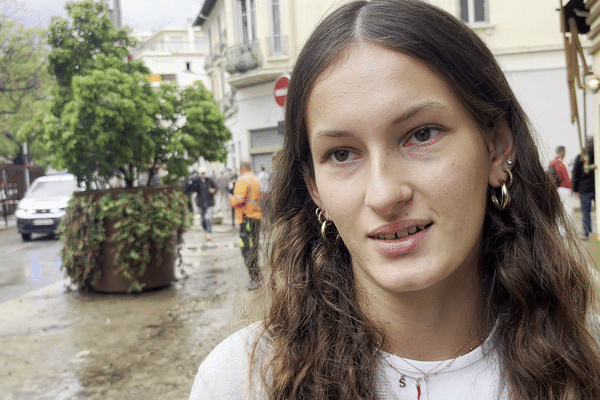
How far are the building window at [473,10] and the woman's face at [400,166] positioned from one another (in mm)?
15858

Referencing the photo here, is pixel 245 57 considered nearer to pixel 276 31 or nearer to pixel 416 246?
pixel 276 31

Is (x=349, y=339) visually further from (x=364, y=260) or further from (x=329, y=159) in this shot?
(x=329, y=159)

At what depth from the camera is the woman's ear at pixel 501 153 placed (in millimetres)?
1465

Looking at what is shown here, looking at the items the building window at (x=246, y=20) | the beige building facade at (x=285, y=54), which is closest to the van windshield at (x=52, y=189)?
the beige building facade at (x=285, y=54)

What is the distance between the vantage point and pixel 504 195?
59.2 inches

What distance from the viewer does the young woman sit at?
4.18 ft

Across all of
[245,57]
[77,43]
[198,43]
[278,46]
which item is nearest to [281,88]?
[77,43]

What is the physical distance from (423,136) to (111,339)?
525cm

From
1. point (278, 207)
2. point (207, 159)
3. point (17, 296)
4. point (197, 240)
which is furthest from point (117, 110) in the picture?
point (197, 240)

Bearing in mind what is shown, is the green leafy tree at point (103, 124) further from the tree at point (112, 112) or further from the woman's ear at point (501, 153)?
the woman's ear at point (501, 153)

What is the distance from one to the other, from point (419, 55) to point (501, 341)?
2.32ft

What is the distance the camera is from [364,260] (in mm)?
1336

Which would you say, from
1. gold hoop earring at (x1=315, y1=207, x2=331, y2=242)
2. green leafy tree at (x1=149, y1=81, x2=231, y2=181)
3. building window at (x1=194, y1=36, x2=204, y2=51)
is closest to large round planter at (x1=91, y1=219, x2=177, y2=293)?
green leafy tree at (x1=149, y1=81, x2=231, y2=181)

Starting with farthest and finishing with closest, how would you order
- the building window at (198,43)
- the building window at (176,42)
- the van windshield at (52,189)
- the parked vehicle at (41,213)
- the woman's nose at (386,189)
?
the building window at (176,42) < the building window at (198,43) < the van windshield at (52,189) < the parked vehicle at (41,213) < the woman's nose at (386,189)
